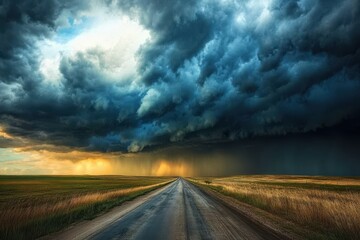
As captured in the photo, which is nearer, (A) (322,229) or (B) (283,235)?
(B) (283,235)

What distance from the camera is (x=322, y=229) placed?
1220 centimetres

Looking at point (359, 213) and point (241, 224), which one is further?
point (359, 213)

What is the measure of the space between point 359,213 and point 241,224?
585 centimetres

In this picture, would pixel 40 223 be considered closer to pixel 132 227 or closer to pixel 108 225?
pixel 108 225

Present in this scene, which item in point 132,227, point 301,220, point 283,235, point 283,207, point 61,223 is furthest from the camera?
point 283,207

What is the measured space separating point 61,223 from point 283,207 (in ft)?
45.7

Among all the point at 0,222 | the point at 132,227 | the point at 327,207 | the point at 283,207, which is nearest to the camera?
the point at 132,227

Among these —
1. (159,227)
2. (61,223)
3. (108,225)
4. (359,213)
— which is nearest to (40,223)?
(61,223)

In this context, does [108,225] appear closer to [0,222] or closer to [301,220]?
[0,222]

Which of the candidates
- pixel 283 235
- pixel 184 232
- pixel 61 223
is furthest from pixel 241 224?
pixel 61 223

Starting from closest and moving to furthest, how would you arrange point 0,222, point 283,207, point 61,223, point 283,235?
point 283,235
point 0,222
point 61,223
point 283,207

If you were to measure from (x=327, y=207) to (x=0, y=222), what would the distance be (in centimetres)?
1595

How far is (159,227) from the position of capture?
11609 mm

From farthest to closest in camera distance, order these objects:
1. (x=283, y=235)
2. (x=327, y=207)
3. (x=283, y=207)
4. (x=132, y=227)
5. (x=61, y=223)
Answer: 1. (x=283, y=207)
2. (x=327, y=207)
3. (x=61, y=223)
4. (x=132, y=227)
5. (x=283, y=235)
